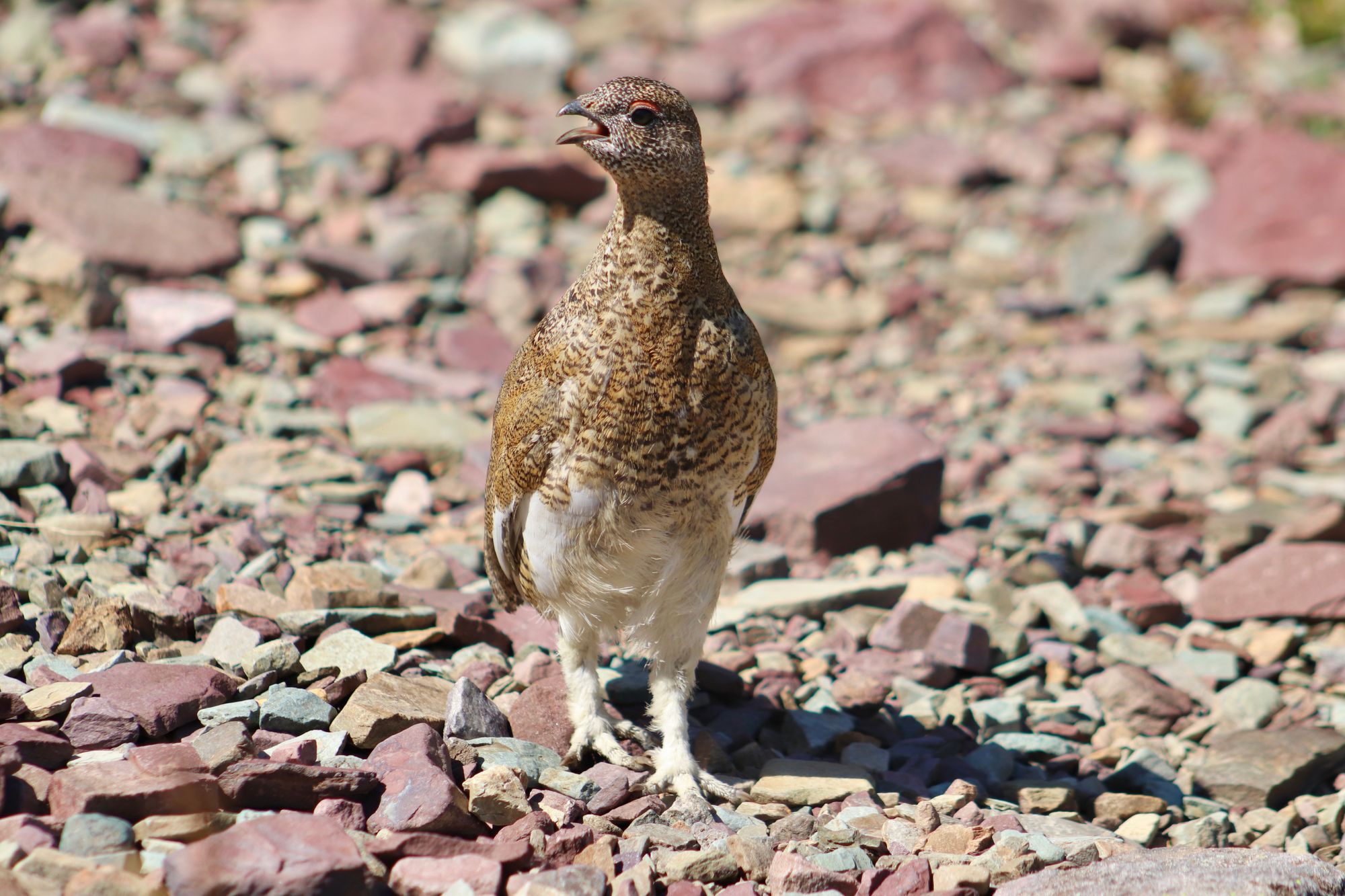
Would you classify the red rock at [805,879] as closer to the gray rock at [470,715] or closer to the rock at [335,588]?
the gray rock at [470,715]

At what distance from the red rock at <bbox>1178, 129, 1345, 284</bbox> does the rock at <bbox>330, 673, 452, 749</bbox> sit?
9.41m

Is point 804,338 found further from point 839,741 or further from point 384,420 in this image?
point 839,741

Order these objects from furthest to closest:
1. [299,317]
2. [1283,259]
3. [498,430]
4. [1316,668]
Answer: [1283,259] < [299,317] < [1316,668] < [498,430]

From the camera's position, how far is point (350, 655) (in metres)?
5.29

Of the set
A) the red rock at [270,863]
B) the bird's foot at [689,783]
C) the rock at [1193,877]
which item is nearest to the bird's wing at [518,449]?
the bird's foot at [689,783]

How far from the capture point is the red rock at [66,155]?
9.74 meters

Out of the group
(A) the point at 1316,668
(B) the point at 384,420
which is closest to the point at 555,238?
(B) the point at 384,420

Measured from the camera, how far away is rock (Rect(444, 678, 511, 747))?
4902mm

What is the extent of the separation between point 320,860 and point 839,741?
271 cm

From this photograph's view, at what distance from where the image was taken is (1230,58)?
51.4 feet

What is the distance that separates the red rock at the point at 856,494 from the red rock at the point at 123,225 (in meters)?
4.62

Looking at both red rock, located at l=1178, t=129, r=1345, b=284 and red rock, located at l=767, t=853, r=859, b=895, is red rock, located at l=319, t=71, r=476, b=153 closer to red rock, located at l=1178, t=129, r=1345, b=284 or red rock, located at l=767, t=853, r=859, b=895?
red rock, located at l=1178, t=129, r=1345, b=284

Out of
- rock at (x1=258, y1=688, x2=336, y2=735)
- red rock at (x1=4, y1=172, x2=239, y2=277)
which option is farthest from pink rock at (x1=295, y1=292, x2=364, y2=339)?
rock at (x1=258, y1=688, x2=336, y2=735)

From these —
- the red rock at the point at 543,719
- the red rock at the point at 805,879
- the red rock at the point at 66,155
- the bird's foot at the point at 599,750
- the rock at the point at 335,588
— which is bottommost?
the red rock at the point at 805,879
